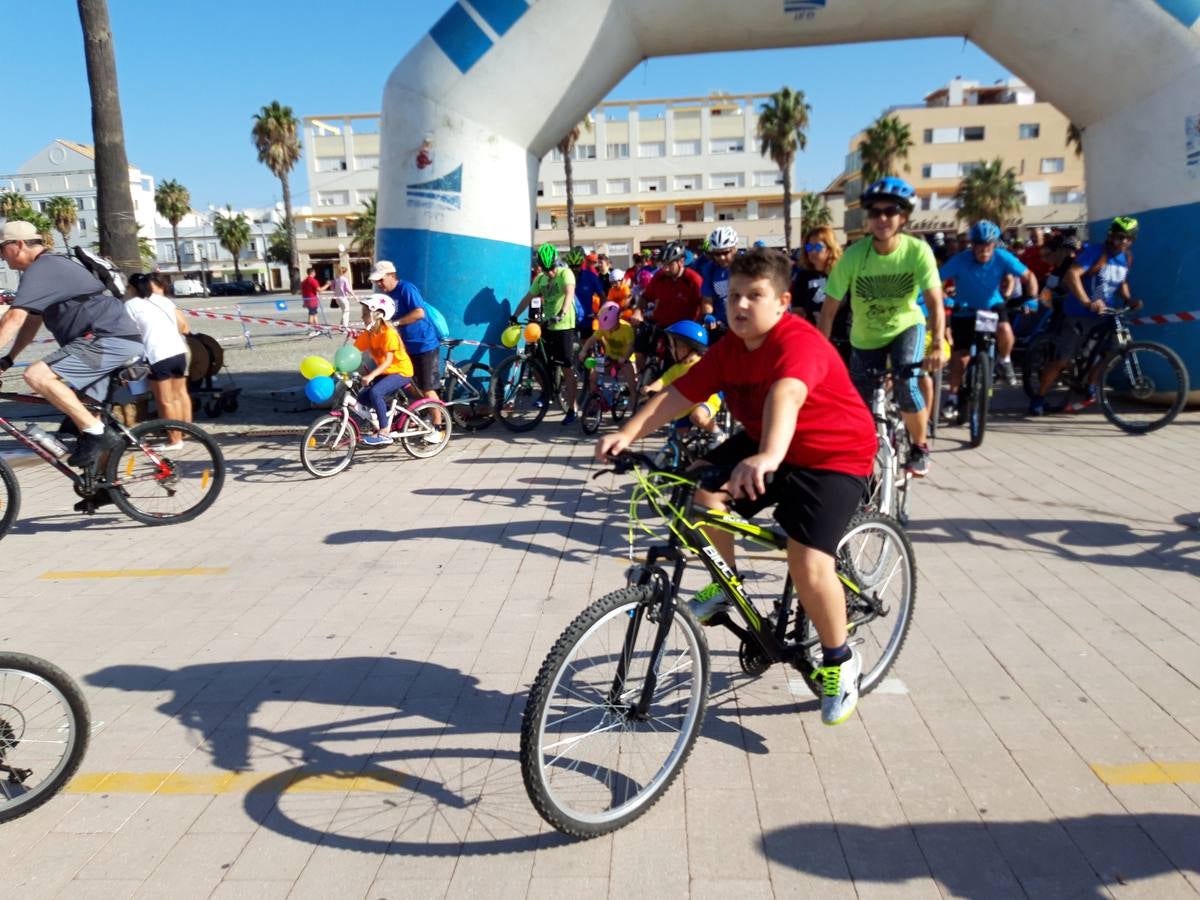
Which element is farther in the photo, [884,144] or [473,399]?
[884,144]

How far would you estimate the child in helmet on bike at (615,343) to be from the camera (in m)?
8.88

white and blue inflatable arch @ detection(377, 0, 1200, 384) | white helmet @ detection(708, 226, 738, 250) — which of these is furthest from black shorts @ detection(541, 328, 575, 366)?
white helmet @ detection(708, 226, 738, 250)

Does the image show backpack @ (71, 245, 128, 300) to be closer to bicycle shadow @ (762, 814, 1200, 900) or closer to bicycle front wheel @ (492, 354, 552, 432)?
bicycle front wheel @ (492, 354, 552, 432)

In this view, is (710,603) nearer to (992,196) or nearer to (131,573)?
(131,573)

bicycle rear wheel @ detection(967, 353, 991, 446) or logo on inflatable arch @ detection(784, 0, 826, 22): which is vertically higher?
logo on inflatable arch @ detection(784, 0, 826, 22)

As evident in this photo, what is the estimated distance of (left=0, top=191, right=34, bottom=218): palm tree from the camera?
61291 millimetres

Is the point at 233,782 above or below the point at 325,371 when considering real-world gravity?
below

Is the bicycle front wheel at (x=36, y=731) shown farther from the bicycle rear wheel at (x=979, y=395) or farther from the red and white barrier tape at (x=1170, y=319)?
the red and white barrier tape at (x=1170, y=319)

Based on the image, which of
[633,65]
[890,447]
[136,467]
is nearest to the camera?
[890,447]

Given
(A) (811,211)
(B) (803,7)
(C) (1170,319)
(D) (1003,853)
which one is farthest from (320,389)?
(A) (811,211)

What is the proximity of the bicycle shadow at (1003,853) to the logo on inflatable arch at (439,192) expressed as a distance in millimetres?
8085

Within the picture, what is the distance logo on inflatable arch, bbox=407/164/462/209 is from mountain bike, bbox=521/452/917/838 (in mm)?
7332

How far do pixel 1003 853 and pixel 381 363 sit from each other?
6.43 m

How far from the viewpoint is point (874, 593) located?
354 cm
